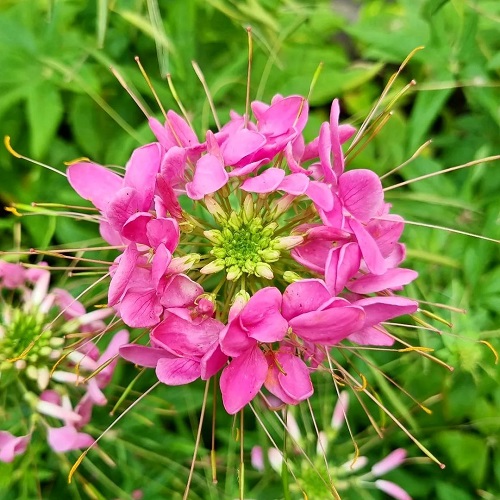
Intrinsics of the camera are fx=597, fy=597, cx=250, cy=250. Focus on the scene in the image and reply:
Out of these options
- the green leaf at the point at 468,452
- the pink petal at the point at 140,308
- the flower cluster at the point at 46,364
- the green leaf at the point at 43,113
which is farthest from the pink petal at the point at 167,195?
the green leaf at the point at 468,452

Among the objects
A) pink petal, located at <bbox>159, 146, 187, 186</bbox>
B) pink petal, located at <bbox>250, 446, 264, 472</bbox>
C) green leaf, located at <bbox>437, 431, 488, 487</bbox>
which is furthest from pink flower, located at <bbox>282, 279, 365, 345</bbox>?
green leaf, located at <bbox>437, 431, 488, 487</bbox>

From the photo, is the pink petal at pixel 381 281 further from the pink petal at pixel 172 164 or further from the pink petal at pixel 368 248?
the pink petal at pixel 172 164

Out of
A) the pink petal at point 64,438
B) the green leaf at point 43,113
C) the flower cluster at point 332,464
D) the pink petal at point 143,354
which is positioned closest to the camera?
the pink petal at point 143,354

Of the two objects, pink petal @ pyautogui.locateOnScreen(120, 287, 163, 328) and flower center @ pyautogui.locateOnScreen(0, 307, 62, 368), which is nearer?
pink petal @ pyautogui.locateOnScreen(120, 287, 163, 328)

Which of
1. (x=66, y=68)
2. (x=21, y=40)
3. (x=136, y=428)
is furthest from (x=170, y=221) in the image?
(x=21, y=40)

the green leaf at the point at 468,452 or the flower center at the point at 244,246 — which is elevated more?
the flower center at the point at 244,246

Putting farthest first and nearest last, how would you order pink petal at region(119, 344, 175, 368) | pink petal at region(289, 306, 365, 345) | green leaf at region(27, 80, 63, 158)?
1. green leaf at region(27, 80, 63, 158)
2. pink petal at region(119, 344, 175, 368)
3. pink petal at region(289, 306, 365, 345)

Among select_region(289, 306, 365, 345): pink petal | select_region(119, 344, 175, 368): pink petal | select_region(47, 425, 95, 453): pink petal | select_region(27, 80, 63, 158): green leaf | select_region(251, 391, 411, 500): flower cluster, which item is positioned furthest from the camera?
select_region(27, 80, 63, 158): green leaf

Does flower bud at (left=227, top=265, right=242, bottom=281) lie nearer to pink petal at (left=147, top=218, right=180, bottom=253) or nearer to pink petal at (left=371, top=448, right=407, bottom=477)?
pink petal at (left=147, top=218, right=180, bottom=253)
